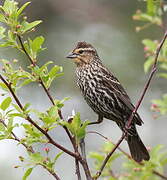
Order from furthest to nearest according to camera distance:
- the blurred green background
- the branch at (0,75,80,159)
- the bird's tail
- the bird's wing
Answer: the blurred green background, the bird's wing, the bird's tail, the branch at (0,75,80,159)

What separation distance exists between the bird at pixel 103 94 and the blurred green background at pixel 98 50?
3747 mm

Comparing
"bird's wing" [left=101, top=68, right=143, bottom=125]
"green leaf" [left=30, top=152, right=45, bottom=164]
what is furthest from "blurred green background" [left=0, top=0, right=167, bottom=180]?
"green leaf" [left=30, top=152, right=45, bottom=164]

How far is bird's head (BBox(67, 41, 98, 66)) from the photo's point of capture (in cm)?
527

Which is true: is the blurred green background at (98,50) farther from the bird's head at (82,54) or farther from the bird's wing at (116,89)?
the bird's wing at (116,89)

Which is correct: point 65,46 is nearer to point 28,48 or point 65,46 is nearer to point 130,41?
point 130,41

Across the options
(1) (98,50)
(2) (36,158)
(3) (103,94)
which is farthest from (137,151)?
(1) (98,50)

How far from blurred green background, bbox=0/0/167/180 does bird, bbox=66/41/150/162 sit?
3747mm

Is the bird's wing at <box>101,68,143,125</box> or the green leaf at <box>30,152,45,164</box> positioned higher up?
the green leaf at <box>30,152,45,164</box>

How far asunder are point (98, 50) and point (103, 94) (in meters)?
5.14

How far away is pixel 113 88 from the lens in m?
5.21

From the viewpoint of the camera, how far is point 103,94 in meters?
5.14

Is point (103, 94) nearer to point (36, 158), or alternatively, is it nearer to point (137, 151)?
point (137, 151)

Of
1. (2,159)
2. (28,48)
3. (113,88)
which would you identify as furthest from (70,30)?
(28,48)

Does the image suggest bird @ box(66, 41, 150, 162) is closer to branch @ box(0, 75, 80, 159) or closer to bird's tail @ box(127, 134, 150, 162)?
bird's tail @ box(127, 134, 150, 162)
